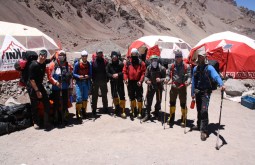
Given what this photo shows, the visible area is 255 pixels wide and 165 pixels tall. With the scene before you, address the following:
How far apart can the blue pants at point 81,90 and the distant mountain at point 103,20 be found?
19690 mm

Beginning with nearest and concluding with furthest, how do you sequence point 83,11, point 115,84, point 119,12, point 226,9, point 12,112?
point 12,112, point 115,84, point 83,11, point 119,12, point 226,9

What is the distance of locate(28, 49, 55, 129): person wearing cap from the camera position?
22.2ft

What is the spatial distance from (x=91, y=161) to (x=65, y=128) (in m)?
2.06

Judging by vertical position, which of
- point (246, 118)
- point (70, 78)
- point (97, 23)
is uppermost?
point (97, 23)

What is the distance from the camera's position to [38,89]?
695 cm

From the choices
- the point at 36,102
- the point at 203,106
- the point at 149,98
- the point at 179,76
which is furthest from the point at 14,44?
the point at 203,106

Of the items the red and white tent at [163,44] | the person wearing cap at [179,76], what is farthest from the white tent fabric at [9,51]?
the red and white tent at [163,44]

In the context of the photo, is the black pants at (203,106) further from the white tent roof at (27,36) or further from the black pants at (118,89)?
the white tent roof at (27,36)

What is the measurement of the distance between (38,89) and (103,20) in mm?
48200

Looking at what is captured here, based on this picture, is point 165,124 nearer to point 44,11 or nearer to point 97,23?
point 44,11

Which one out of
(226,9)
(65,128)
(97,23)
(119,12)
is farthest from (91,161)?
(226,9)

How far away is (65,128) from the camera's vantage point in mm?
7395

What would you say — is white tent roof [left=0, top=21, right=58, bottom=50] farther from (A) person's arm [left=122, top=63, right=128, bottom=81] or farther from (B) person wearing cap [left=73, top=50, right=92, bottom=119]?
(A) person's arm [left=122, top=63, right=128, bottom=81]

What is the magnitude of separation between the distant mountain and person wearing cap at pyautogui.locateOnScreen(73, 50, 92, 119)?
19.7 m
